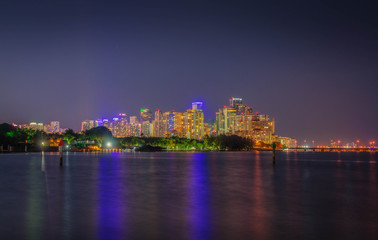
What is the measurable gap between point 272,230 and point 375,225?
431 centimetres

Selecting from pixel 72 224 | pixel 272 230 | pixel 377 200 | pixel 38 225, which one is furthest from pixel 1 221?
pixel 377 200

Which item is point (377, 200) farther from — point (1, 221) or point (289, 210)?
point (1, 221)

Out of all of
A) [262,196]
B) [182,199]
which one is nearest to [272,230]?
[182,199]

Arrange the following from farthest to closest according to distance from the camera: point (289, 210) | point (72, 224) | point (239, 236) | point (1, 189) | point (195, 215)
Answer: point (1, 189) → point (289, 210) → point (195, 215) → point (72, 224) → point (239, 236)

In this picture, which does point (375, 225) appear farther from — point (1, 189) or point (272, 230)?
point (1, 189)

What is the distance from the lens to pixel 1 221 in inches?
623

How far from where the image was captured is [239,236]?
43.6 ft

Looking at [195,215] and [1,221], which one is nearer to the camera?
[1,221]

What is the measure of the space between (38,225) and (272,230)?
28.4 feet

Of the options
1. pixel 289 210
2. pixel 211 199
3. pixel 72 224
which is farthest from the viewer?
pixel 211 199

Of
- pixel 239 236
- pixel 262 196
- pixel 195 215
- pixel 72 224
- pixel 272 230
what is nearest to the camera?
pixel 239 236

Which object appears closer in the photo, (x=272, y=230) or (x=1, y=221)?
(x=272, y=230)

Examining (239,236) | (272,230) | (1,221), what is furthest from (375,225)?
→ (1,221)

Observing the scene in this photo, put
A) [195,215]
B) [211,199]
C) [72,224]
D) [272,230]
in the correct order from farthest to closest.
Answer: [211,199]
[195,215]
[72,224]
[272,230]
